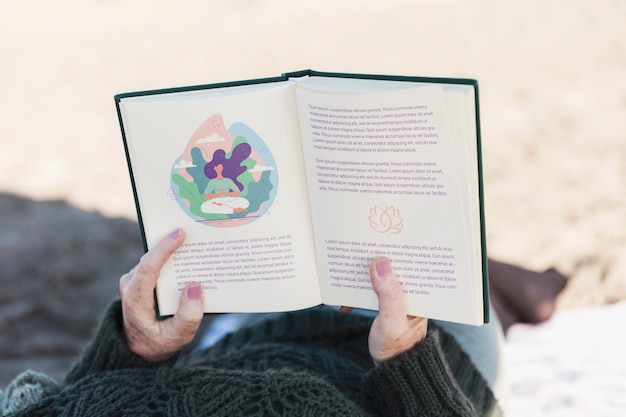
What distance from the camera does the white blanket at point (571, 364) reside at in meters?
1.29

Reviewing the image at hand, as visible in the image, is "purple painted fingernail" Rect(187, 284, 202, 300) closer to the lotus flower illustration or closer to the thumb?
the thumb

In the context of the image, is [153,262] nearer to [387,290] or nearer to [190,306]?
[190,306]

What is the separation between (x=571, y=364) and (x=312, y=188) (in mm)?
748

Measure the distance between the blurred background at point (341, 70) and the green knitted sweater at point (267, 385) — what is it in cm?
67

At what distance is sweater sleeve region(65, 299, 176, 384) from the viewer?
1.12 meters

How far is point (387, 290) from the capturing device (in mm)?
959

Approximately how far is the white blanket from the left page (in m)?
0.57

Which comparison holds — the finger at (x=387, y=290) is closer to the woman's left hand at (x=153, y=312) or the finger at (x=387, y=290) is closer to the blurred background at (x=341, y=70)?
the woman's left hand at (x=153, y=312)

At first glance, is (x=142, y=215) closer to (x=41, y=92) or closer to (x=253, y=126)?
(x=253, y=126)

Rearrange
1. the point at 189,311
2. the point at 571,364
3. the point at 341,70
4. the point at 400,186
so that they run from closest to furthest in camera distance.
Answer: the point at 400,186
the point at 189,311
the point at 571,364
the point at 341,70

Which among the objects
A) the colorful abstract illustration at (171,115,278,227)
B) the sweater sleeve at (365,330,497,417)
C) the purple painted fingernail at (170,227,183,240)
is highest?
the colorful abstract illustration at (171,115,278,227)

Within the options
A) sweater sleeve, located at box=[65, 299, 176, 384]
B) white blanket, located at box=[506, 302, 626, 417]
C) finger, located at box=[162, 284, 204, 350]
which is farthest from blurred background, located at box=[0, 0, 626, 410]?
finger, located at box=[162, 284, 204, 350]

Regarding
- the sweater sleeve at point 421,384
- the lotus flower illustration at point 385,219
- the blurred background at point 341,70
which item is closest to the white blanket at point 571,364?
the blurred background at point 341,70

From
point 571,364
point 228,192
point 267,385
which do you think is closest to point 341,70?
point 571,364
